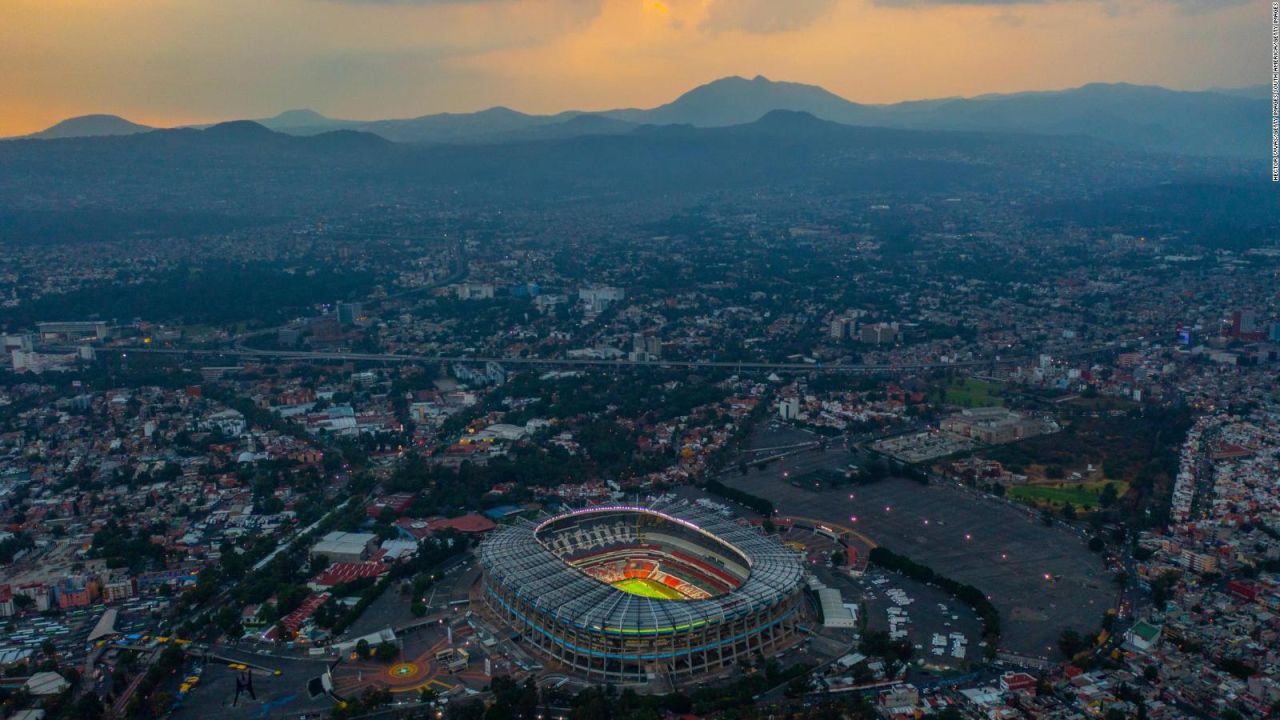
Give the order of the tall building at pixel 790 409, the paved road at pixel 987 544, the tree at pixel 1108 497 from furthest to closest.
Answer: the tall building at pixel 790 409 → the tree at pixel 1108 497 → the paved road at pixel 987 544

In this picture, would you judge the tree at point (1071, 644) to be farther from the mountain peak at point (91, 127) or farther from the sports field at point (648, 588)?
the mountain peak at point (91, 127)

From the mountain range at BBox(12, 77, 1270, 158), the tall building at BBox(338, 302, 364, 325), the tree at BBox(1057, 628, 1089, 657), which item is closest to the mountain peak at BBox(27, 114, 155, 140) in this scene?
the mountain range at BBox(12, 77, 1270, 158)

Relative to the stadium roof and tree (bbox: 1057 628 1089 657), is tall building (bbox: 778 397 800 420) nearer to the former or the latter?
the stadium roof

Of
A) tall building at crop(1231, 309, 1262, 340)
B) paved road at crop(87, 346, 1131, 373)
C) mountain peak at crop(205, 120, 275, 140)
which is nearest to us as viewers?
paved road at crop(87, 346, 1131, 373)

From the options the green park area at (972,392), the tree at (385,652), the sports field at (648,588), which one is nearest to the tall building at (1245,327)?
the green park area at (972,392)

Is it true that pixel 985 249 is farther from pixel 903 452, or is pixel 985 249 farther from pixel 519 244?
pixel 903 452

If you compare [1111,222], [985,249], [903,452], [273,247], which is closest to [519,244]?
[273,247]

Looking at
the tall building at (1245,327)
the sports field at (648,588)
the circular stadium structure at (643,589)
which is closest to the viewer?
the circular stadium structure at (643,589)
